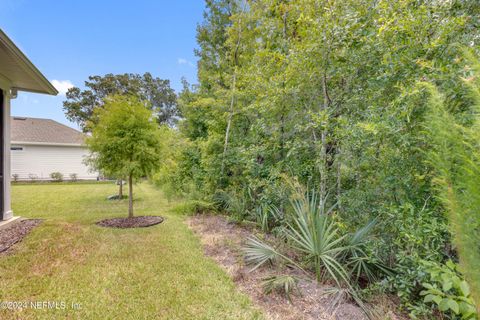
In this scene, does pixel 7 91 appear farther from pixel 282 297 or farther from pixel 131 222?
pixel 282 297

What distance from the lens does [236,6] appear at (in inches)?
328

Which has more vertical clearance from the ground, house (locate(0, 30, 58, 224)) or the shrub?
house (locate(0, 30, 58, 224))

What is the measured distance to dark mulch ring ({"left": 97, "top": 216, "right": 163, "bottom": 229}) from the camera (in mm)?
5164

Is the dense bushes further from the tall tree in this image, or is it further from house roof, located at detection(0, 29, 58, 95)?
the tall tree

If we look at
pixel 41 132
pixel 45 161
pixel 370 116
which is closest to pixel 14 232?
pixel 370 116

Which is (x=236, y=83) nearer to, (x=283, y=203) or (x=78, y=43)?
(x=283, y=203)

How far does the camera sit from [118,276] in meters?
2.94

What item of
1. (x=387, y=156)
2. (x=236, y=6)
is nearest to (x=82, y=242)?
(x=387, y=156)

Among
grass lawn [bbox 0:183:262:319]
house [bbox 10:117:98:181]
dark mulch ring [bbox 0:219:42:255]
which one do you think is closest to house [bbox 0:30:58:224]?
dark mulch ring [bbox 0:219:42:255]

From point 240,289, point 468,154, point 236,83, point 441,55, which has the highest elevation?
point 236,83

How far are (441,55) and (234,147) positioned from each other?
469 cm

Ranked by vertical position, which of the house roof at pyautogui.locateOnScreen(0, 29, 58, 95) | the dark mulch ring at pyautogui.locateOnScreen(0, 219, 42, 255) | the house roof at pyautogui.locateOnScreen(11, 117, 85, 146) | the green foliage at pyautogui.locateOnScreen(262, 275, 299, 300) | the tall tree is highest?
the tall tree

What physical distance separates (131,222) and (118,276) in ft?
8.79

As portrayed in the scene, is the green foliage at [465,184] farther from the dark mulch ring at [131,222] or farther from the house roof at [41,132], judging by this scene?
the house roof at [41,132]
